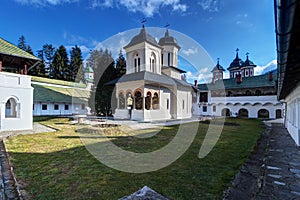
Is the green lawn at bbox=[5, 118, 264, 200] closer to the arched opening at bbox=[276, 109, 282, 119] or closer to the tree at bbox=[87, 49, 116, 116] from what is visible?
the tree at bbox=[87, 49, 116, 116]

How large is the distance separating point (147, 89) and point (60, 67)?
1279 inches

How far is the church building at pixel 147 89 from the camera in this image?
592 inches

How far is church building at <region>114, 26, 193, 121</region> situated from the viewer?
49.3ft

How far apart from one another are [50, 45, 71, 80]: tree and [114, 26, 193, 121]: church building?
2762cm

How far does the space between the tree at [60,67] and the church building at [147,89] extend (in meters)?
27.6

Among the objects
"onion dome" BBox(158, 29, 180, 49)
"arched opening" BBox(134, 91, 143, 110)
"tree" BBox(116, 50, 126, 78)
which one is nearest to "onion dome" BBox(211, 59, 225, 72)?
"onion dome" BBox(158, 29, 180, 49)

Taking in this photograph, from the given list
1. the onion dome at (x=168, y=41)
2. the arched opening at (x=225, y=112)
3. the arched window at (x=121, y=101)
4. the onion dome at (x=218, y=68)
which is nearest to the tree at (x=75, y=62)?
the onion dome at (x=168, y=41)

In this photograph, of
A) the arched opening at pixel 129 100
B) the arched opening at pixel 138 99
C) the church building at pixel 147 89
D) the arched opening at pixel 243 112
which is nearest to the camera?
the church building at pixel 147 89

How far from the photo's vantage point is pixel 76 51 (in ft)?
141

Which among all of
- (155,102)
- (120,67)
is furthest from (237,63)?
(155,102)

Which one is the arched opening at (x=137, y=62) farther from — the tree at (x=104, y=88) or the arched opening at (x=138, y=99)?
the tree at (x=104, y=88)

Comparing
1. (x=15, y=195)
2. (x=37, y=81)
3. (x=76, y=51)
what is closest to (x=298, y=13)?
(x=15, y=195)

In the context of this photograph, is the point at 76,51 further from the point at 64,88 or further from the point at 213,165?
the point at 213,165

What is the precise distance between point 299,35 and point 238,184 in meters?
2.69
